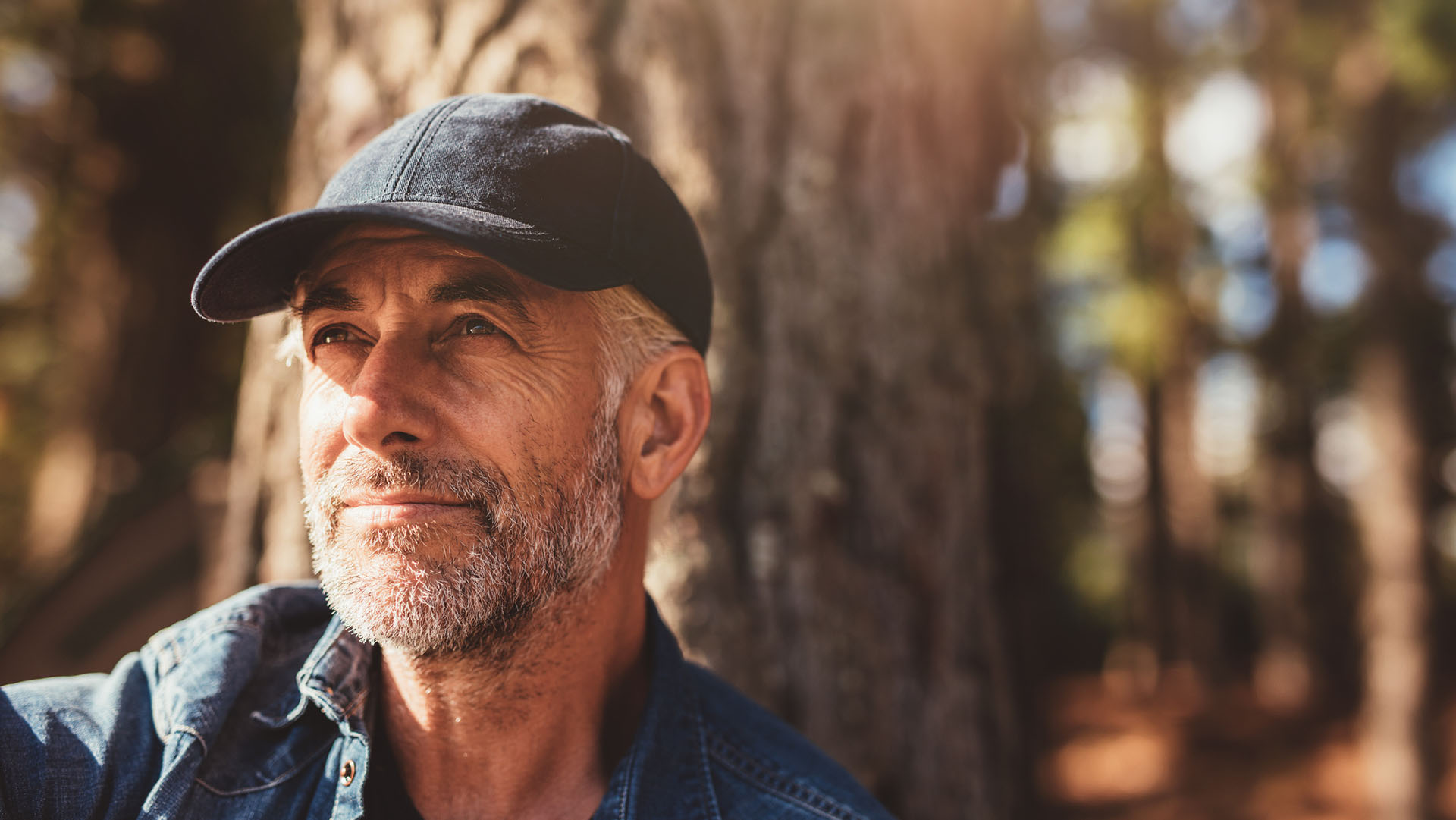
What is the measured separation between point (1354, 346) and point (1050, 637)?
8.59 metres

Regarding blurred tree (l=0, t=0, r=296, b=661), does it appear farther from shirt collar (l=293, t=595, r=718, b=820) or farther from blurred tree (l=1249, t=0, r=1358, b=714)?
blurred tree (l=1249, t=0, r=1358, b=714)

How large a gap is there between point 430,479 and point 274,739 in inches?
25.1

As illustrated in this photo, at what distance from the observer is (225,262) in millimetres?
1712

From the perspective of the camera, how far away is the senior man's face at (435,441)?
1.68m

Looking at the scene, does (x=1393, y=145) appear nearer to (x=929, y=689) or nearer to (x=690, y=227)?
(x=929, y=689)

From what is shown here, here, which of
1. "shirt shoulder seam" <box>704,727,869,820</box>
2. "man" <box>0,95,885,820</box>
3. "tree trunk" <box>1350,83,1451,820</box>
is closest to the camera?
"man" <box>0,95,885,820</box>

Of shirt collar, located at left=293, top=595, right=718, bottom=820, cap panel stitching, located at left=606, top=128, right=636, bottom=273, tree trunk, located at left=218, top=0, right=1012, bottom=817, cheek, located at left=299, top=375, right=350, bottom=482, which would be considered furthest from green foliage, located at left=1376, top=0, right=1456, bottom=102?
cheek, located at left=299, top=375, right=350, bottom=482

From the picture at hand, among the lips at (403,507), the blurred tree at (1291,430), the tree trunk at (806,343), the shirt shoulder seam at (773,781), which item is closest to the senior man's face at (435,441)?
the lips at (403,507)

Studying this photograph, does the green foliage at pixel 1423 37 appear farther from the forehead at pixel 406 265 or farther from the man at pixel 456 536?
the forehead at pixel 406 265

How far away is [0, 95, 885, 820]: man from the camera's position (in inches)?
65.8

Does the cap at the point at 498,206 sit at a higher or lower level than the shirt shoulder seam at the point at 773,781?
higher

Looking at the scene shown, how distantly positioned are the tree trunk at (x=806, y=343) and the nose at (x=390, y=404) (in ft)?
3.43

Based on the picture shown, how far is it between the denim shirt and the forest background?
0.55 m

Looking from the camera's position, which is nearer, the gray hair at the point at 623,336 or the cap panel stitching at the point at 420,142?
the cap panel stitching at the point at 420,142
